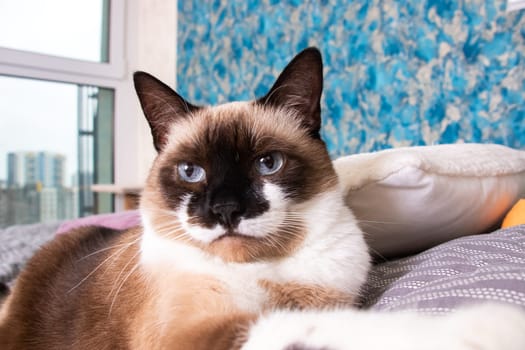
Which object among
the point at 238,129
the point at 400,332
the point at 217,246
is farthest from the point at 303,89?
the point at 400,332

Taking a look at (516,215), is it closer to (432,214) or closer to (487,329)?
(432,214)

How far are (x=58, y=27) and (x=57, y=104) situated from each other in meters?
0.76

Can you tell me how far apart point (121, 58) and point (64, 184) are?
4.64ft

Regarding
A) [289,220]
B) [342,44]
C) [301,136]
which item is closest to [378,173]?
[301,136]

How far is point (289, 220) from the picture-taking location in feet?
3.21

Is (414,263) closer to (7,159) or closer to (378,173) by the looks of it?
(378,173)

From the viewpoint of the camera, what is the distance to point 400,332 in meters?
Answer: 0.48

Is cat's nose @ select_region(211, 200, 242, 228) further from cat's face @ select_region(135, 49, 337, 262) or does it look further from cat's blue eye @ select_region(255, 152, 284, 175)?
cat's blue eye @ select_region(255, 152, 284, 175)

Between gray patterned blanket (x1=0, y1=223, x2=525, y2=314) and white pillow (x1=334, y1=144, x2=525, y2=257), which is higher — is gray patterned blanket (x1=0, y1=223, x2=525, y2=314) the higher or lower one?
the lower one

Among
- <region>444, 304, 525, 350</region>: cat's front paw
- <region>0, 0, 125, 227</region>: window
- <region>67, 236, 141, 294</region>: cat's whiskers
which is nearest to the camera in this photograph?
<region>444, 304, 525, 350</region>: cat's front paw

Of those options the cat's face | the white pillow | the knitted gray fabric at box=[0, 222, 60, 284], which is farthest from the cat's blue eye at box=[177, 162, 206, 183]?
the knitted gray fabric at box=[0, 222, 60, 284]

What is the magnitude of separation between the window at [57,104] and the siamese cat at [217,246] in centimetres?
345

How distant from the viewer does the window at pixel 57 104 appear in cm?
423

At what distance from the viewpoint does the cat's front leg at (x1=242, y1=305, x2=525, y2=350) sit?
1.51 ft
